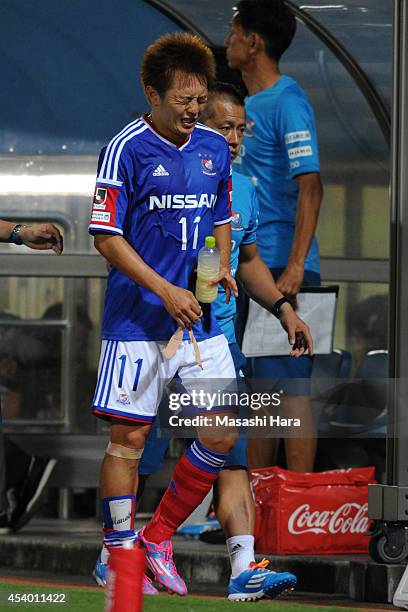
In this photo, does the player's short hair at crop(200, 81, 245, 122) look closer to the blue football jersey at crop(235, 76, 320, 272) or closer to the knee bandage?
the blue football jersey at crop(235, 76, 320, 272)

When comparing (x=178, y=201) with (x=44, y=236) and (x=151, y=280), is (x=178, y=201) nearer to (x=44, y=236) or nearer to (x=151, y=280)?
(x=151, y=280)

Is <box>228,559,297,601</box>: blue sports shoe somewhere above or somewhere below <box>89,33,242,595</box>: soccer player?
below

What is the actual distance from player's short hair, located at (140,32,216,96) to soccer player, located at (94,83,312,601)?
42 cm

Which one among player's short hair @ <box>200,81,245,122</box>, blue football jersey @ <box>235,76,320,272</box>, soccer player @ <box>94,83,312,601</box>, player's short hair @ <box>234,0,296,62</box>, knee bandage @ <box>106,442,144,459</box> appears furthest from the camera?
player's short hair @ <box>234,0,296,62</box>

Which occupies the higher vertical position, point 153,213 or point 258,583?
point 153,213

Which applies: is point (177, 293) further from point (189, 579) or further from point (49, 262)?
point (49, 262)

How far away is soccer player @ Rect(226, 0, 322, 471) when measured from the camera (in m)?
6.36

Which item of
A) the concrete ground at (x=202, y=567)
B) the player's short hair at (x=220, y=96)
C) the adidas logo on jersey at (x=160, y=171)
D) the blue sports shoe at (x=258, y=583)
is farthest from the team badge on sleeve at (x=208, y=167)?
the concrete ground at (x=202, y=567)

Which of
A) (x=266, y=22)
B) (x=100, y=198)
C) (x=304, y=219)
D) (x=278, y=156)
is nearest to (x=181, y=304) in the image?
(x=100, y=198)

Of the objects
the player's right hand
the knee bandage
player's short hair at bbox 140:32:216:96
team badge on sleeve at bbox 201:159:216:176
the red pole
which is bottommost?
the red pole

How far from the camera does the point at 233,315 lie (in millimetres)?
5719

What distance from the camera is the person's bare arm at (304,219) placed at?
20.7 feet

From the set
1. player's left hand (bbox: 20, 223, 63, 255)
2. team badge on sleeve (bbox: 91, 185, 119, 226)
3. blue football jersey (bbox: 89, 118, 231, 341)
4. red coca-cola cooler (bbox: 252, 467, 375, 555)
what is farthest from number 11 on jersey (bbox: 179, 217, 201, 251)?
red coca-cola cooler (bbox: 252, 467, 375, 555)

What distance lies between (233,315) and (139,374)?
0.62 metres
